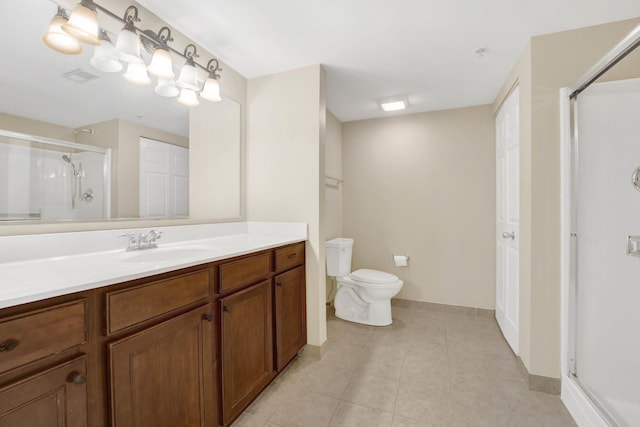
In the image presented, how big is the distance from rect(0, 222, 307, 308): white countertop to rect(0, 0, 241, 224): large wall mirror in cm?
11

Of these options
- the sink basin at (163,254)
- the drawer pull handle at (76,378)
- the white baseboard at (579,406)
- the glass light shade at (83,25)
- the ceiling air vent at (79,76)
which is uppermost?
the glass light shade at (83,25)

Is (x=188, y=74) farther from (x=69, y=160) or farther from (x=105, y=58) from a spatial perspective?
(x=69, y=160)

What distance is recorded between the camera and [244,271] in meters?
1.43

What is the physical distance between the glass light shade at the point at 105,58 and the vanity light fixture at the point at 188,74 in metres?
0.33

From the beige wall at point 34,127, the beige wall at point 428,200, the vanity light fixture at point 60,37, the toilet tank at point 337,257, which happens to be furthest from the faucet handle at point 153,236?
the beige wall at point 428,200

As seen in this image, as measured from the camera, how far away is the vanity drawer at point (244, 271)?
51.4 inches

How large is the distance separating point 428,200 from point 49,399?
3.03 meters

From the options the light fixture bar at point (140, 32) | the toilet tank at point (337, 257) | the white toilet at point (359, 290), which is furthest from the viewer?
the toilet tank at point (337, 257)

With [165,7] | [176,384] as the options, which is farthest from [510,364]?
[165,7]

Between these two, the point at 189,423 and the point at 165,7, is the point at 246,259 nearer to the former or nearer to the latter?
the point at 189,423

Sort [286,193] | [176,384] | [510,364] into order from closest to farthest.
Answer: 1. [176,384]
2. [510,364]
3. [286,193]

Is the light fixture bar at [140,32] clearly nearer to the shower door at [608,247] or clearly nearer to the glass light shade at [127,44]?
the glass light shade at [127,44]

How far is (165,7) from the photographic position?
1483 mm

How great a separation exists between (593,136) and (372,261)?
2.15 meters
